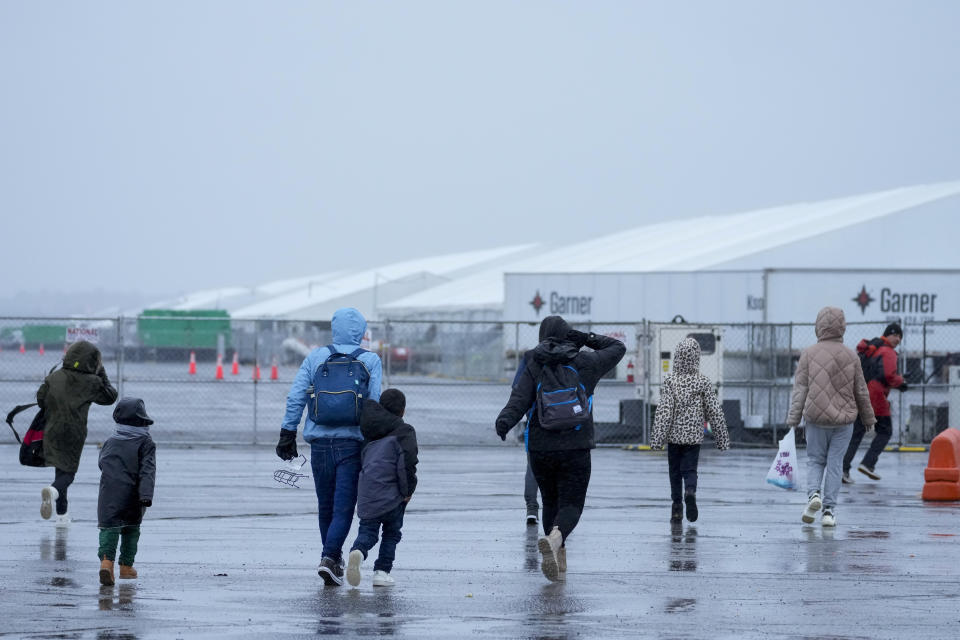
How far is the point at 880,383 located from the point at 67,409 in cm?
903

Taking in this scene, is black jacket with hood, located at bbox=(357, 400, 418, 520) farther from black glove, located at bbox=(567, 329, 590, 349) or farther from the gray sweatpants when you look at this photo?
the gray sweatpants

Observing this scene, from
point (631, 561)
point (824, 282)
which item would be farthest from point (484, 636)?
point (824, 282)

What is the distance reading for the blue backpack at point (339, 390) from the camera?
349 inches

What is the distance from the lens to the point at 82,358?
11719mm

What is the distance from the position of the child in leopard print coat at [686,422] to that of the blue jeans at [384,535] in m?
3.72

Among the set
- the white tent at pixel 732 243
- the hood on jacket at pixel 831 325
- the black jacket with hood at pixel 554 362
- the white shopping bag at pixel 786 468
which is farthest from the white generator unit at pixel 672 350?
the white tent at pixel 732 243

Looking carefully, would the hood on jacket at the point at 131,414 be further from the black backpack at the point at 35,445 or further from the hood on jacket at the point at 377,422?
the black backpack at the point at 35,445

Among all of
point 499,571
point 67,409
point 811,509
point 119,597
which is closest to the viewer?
point 119,597

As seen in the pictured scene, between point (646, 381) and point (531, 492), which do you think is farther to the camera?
point (646, 381)

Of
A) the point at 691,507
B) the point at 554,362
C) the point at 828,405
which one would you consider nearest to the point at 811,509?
the point at 828,405

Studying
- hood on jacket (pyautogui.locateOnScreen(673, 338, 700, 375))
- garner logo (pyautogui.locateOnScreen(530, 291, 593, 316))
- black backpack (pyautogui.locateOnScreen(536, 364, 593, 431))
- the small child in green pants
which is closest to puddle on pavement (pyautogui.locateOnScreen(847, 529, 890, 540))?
hood on jacket (pyautogui.locateOnScreen(673, 338, 700, 375))

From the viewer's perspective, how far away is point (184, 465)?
17.9 meters

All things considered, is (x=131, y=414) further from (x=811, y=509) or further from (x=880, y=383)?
(x=880, y=383)

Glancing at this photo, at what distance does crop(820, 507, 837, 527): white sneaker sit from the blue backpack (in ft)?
15.0
